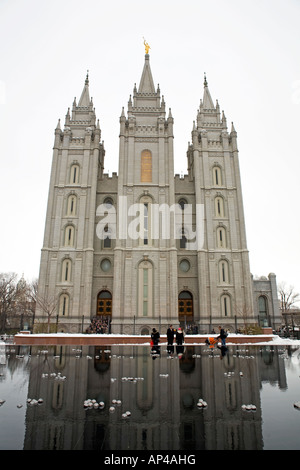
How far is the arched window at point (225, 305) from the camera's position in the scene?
3186cm

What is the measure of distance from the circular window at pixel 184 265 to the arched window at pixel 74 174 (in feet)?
49.6

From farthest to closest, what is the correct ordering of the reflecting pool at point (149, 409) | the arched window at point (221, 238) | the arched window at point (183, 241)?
1. the arched window at point (183, 241)
2. the arched window at point (221, 238)
3. the reflecting pool at point (149, 409)

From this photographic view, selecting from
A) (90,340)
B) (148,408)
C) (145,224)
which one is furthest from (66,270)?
(148,408)

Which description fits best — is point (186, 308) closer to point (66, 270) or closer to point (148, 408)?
point (66, 270)

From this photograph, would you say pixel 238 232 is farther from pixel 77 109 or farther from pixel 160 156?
pixel 77 109

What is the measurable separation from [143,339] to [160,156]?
2184cm

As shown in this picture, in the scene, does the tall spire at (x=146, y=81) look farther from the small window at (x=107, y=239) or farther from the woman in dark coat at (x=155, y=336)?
the woman in dark coat at (x=155, y=336)

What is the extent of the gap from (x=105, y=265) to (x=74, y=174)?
11367 millimetres

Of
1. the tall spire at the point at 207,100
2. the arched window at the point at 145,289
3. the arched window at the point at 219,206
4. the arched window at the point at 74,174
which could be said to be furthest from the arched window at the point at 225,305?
the tall spire at the point at 207,100

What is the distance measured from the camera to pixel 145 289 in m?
32.1

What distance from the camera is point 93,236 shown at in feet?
111

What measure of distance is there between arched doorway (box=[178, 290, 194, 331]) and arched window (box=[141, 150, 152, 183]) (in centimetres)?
1350

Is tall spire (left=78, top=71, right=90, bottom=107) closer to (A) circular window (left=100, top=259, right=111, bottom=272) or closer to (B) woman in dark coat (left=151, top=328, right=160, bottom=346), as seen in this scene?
(A) circular window (left=100, top=259, right=111, bottom=272)
